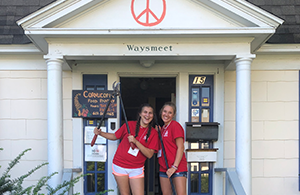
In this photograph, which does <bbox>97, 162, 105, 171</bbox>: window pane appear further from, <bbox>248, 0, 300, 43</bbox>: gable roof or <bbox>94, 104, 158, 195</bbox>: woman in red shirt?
<bbox>248, 0, 300, 43</bbox>: gable roof

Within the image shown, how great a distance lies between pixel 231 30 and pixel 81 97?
227 cm

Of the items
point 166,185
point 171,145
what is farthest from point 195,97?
point 166,185

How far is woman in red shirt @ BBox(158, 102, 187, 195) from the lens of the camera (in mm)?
3039

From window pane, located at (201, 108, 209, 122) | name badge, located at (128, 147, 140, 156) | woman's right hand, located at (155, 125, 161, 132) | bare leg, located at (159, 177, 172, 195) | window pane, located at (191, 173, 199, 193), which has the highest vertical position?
window pane, located at (201, 108, 209, 122)

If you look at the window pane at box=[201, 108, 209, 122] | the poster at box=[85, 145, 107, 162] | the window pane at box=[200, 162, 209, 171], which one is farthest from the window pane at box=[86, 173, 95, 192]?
the window pane at box=[201, 108, 209, 122]

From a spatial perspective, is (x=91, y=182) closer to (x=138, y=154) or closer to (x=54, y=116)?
(x=138, y=154)

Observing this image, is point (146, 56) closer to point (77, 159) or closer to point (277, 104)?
point (77, 159)

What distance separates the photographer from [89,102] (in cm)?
378

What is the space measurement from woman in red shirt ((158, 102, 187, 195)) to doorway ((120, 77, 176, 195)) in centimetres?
144

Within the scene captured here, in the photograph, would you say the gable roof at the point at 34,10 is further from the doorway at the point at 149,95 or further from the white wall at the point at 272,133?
the doorway at the point at 149,95

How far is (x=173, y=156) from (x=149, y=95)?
95.5 inches

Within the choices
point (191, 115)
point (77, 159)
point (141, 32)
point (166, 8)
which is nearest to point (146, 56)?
point (141, 32)

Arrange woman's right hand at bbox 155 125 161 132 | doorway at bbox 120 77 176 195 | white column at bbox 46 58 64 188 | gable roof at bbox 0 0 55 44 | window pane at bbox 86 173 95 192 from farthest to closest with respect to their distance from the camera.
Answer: doorway at bbox 120 77 176 195 → window pane at bbox 86 173 95 192 → gable roof at bbox 0 0 55 44 → woman's right hand at bbox 155 125 161 132 → white column at bbox 46 58 64 188

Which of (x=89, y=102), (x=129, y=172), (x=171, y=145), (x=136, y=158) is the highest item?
(x=89, y=102)
